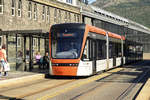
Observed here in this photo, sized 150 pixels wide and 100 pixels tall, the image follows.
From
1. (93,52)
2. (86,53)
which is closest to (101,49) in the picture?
(93,52)

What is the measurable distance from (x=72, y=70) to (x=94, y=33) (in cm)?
350

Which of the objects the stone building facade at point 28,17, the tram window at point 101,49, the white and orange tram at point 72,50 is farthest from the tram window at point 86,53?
the stone building facade at point 28,17

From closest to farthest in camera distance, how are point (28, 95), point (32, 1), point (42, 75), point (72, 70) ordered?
point (28, 95)
point (72, 70)
point (42, 75)
point (32, 1)

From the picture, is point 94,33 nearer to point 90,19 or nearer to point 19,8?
point 19,8

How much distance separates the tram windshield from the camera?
18.0m

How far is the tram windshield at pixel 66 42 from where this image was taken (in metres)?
18.0

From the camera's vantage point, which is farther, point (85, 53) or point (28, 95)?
point (85, 53)

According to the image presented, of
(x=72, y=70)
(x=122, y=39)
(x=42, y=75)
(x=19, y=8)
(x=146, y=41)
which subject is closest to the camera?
(x=72, y=70)

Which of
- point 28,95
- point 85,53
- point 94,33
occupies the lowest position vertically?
point 28,95

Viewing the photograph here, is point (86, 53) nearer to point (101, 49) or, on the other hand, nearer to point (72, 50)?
point (72, 50)

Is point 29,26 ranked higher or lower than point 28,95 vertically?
higher

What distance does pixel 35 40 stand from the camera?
117 ft

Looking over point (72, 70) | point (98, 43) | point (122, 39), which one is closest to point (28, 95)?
point (72, 70)

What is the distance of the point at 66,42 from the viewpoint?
59.9 feet
